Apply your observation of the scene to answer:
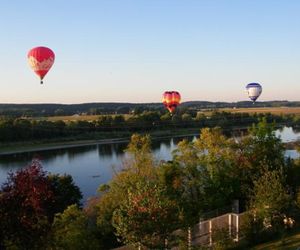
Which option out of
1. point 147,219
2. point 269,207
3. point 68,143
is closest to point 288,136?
point 68,143

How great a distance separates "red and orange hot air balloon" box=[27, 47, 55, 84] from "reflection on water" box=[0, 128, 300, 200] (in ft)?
35.2

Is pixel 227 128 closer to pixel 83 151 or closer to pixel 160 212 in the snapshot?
pixel 83 151

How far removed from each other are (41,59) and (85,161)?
34.1 m

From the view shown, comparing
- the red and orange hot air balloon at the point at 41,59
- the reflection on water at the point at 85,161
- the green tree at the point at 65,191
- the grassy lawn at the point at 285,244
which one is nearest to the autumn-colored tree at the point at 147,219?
the grassy lawn at the point at 285,244

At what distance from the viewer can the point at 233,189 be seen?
2498 centimetres

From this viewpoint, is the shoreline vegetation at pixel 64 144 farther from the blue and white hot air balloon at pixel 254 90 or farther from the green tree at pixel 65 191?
the green tree at pixel 65 191

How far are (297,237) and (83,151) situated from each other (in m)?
62.9

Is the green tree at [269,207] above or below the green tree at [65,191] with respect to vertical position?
above

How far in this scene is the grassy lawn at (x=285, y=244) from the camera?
17031 mm

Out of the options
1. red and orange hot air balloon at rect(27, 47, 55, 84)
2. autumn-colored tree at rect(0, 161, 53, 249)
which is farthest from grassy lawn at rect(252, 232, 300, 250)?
red and orange hot air balloon at rect(27, 47, 55, 84)

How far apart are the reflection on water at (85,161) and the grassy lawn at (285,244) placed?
21108 mm

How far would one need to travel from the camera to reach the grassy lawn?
1703cm

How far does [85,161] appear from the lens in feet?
211

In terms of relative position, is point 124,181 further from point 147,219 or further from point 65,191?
point 147,219
